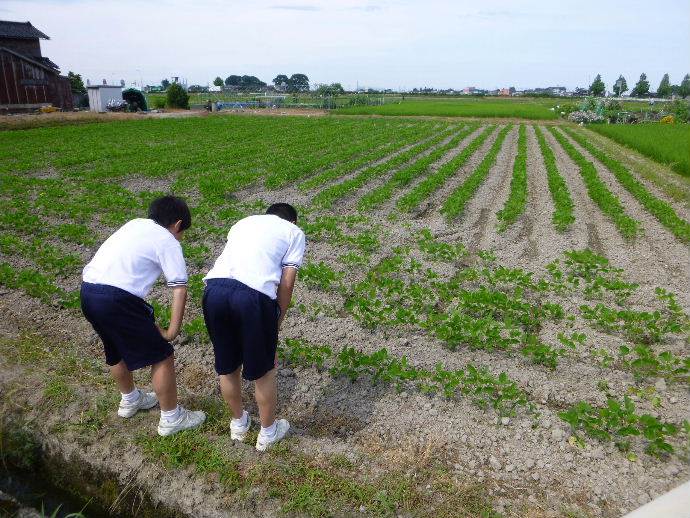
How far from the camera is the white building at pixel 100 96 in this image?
4419 centimetres

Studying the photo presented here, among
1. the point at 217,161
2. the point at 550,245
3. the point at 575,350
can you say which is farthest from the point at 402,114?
the point at 575,350

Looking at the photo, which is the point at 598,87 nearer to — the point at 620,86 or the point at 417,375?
the point at 620,86

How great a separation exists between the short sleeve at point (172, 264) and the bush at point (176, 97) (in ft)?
173

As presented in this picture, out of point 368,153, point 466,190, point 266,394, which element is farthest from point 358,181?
point 266,394

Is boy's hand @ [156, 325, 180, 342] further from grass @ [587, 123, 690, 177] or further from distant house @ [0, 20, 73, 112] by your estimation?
distant house @ [0, 20, 73, 112]

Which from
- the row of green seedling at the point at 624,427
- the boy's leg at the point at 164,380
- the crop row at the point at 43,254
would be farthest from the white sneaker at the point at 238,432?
the crop row at the point at 43,254

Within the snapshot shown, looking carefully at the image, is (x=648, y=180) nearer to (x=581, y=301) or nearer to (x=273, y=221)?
(x=581, y=301)

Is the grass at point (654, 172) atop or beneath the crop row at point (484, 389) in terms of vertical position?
atop

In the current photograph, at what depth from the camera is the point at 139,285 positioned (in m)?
3.34

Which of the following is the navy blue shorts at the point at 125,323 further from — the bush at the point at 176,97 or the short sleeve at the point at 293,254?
the bush at the point at 176,97

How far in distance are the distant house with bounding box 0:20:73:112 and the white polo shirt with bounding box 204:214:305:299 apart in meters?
39.0

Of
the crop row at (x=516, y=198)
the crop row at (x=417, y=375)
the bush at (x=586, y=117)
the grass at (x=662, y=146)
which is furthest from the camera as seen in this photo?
the bush at (x=586, y=117)

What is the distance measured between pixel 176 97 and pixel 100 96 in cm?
807

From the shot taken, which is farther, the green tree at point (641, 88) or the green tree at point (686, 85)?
the green tree at point (641, 88)
